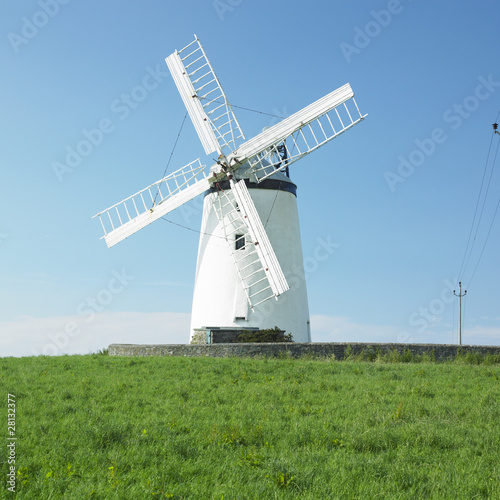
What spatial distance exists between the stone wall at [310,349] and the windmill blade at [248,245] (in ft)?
7.66

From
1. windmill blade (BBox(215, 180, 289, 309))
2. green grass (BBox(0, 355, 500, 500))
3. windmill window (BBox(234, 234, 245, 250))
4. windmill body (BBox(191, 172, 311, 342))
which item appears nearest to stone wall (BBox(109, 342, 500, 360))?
windmill blade (BBox(215, 180, 289, 309))

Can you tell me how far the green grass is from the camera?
568cm

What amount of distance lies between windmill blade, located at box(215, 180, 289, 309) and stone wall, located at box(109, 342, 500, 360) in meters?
2.33

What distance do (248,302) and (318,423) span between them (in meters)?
12.4

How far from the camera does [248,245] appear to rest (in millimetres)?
19703

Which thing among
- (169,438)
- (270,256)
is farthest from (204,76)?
(169,438)

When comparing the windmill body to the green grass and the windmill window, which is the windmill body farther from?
the green grass

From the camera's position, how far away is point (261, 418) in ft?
27.6

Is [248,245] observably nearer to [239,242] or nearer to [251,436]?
[239,242]

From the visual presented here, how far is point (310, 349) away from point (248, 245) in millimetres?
4733

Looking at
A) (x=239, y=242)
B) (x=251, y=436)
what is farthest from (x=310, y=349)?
(x=251, y=436)

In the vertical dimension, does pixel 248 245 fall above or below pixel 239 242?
below

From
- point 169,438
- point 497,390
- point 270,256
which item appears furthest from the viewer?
point 270,256

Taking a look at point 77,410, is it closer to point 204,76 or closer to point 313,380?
point 313,380
